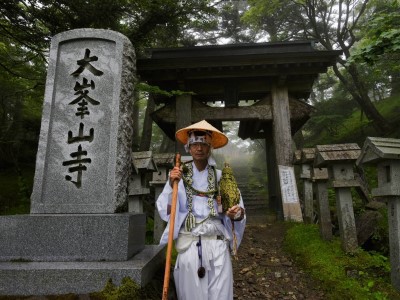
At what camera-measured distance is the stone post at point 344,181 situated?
5.40 metres

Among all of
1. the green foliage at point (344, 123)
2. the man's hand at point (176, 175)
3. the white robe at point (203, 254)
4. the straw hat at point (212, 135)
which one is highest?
the green foliage at point (344, 123)

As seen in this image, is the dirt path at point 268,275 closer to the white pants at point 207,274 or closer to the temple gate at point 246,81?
the temple gate at point 246,81

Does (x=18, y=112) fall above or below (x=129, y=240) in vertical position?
above

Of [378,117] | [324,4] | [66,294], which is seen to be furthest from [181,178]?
Result: [324,4]

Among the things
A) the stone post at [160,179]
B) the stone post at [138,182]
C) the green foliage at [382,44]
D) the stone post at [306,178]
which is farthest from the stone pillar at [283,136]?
the green foliage at [382,44]

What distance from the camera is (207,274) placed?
8.78 ft

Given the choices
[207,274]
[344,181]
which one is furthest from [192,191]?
[344,181]

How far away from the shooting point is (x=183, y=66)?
9055 millimetres

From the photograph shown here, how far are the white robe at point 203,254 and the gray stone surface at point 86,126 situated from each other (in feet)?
3.46

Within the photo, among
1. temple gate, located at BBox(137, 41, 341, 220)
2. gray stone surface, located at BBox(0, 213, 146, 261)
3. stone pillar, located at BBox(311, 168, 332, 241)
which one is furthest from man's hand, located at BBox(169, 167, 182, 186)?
temple gate, located at BBox(137, 41, 341, 220)

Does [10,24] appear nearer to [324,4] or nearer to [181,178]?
[181,178]

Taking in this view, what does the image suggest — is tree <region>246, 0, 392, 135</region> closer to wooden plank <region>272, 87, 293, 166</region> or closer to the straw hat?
wooden plank <region>272, 87, 293, 166</region>

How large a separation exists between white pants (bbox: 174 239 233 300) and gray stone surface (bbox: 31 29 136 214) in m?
1.26

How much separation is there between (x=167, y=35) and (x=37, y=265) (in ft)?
30.7
